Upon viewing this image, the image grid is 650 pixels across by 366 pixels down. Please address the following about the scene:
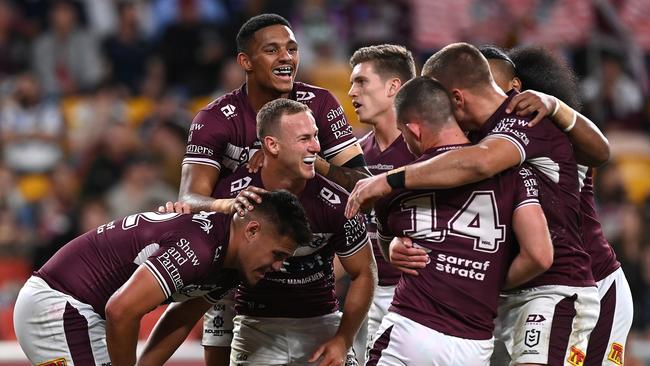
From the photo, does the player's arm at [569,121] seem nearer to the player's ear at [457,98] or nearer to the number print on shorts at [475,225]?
the player's ear at [457,98]

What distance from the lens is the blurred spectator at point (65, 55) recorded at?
12289 mm

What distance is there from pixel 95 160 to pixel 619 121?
5.59 metres

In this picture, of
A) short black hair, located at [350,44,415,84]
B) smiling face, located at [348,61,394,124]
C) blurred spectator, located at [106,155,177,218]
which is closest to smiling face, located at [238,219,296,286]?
smiling face, located at [348,61,394,124]

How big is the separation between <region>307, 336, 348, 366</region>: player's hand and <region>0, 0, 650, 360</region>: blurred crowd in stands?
17.2 feet

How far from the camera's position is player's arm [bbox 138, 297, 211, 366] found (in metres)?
6.13

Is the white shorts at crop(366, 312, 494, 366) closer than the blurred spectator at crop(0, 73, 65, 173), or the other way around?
the white shorts at crop(366, 312, 494, 366)

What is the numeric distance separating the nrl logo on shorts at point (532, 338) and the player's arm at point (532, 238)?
0.37 metres

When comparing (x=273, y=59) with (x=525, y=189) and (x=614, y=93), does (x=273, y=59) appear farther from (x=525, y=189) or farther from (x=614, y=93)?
(x=614, y=93)

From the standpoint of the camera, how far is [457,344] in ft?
16.2

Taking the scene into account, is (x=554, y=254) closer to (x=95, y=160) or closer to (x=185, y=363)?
(x=185, y=363)

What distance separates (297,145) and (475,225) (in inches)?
46.3

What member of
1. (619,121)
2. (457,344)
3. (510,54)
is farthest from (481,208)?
(619,121)

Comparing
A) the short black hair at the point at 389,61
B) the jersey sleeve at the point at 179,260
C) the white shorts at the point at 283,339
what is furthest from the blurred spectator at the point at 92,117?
the jersey sleeve at the point at 179,260

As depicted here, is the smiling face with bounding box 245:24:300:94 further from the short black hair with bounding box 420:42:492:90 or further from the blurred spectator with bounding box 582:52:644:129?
the blurred spectator with bounding box 582:52:644:129
